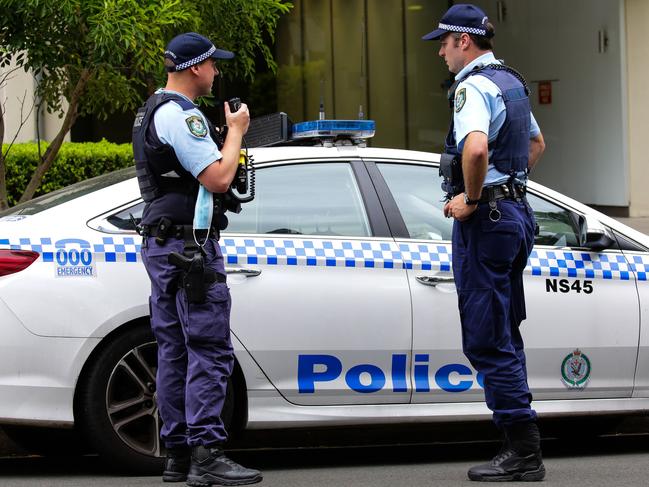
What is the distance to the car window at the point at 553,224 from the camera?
18.6ft

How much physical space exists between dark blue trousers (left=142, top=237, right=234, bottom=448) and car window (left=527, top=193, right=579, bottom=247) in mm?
1642

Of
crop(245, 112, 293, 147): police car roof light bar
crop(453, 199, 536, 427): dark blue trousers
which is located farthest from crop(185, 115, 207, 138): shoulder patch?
crop(453, 199, 536, 427): dark blue trousers

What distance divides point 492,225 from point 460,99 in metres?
0.51

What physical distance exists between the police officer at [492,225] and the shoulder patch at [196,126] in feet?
3.30

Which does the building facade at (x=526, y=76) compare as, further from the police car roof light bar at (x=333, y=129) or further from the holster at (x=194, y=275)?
the holster at (x=194, y=275)

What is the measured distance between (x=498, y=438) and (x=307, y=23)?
51.2 feet

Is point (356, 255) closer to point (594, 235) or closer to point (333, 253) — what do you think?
point (333, 253)

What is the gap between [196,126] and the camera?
15.3 ft

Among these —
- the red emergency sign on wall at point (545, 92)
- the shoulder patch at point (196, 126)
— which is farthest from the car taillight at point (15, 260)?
the red emergency sign on wall at point (545, 92)

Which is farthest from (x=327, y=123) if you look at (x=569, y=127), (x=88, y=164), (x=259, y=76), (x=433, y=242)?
(x=259, y=76)

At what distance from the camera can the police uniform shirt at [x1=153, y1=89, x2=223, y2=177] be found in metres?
4.62

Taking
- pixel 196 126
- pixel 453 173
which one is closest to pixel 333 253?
pixel 453 173

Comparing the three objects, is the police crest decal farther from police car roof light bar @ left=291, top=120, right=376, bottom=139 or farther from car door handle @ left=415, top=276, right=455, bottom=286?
police car roof light bar @ left=291, top=120, right=376, bottom=139

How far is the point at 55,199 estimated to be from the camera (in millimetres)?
5508
